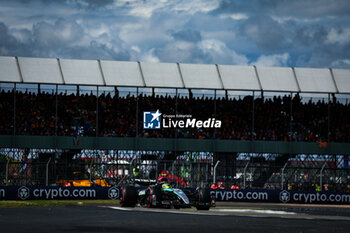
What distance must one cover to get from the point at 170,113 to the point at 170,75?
3113mm

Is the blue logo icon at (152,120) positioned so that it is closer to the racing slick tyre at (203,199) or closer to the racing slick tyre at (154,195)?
the racing slick tyre at (154,195)

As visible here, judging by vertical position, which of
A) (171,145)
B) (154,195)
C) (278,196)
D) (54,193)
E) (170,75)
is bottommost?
(278,196)

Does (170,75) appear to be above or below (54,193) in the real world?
above

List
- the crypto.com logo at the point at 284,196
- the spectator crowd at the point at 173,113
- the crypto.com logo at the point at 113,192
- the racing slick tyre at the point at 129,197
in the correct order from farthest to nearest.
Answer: the spectator crowd at the point at 173,113
the crypto.com logo at the point at 284,196
the crypto.com logo at the point at 113,192
the racing slick tyre at the point at 129,197

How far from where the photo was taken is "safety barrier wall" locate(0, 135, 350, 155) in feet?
152

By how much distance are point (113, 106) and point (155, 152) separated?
5.03 meters

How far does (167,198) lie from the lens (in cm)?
2569

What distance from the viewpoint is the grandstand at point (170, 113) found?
46.7m

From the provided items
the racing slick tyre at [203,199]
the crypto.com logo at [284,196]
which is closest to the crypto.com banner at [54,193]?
the crypto.com logo at [284,196]

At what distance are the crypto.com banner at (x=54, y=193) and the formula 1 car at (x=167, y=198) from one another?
8.36 metres

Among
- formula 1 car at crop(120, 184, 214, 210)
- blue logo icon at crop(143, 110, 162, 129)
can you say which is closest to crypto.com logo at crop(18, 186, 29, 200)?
formula 1 car at crop(120, 184, 214, 210)

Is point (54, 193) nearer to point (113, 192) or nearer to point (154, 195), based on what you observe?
point (113, 192)

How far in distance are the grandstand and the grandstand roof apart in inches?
3.0

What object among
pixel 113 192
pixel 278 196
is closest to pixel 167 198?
pixel 113 192
